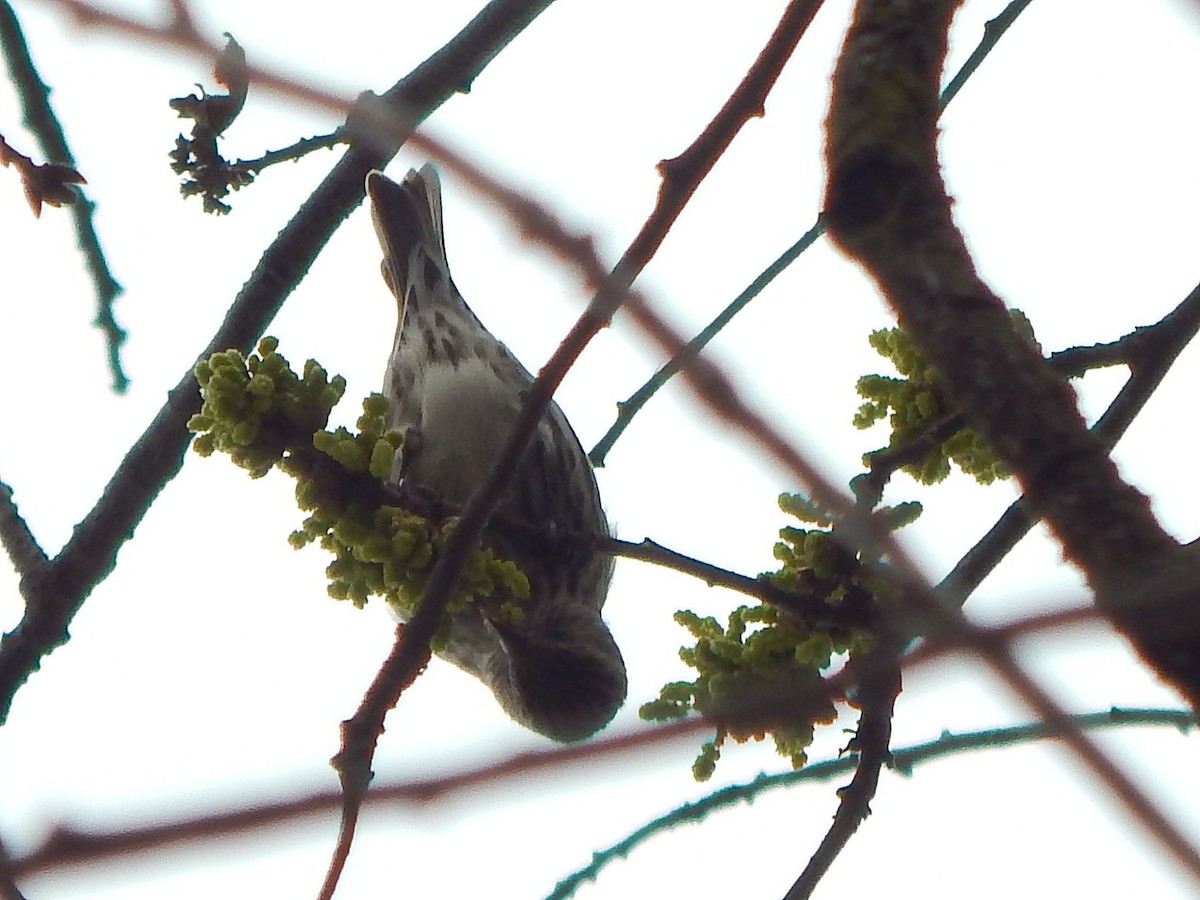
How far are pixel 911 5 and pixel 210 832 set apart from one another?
1.55 m

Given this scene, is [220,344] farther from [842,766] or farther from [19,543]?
[842,766]

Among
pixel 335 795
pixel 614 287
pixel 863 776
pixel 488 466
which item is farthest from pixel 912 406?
pixel 488 466

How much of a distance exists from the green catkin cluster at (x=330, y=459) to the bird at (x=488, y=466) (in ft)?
5.86

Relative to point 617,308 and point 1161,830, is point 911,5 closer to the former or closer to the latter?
point 617,308

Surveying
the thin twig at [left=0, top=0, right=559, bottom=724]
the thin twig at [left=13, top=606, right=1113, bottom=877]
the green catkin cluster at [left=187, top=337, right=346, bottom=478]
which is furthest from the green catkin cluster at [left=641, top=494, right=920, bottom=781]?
the thin twig at [left=0, top=0, right=559, bottom=724]

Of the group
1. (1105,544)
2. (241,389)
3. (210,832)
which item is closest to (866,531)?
(1105,544)

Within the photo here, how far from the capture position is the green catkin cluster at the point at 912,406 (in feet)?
8.52

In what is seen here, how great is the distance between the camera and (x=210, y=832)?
93cm

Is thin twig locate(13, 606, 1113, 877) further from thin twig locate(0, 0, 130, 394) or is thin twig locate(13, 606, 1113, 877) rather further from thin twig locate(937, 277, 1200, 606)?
thin twig locate(0, 0, 130, 394)

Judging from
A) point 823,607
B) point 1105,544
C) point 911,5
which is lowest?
point 1105,544

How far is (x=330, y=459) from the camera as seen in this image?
7.35 ft

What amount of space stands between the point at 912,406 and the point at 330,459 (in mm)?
1029

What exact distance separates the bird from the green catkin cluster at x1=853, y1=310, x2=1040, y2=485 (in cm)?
164

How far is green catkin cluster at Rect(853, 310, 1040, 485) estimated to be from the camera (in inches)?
102
